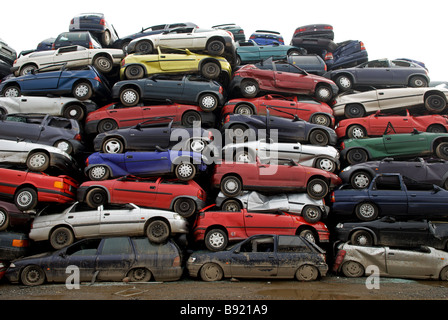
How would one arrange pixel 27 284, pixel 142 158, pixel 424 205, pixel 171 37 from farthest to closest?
pixel 171 37 < pixel 142 158 < pixel 424 205 < pixel 27 284

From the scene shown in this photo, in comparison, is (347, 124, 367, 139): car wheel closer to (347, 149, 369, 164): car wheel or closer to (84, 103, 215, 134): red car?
(347, 149, 369, 164): car wheel

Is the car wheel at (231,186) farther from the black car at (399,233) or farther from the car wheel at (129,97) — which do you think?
the car wheel at (129,97)

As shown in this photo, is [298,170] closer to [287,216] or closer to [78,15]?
[287,216]

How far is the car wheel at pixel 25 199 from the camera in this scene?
A: 926 centimetres

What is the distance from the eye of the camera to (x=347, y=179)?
10.7m

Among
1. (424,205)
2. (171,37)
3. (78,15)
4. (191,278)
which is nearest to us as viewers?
(191,278)

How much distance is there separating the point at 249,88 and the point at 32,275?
9.14 meters

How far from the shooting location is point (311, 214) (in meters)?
9.77

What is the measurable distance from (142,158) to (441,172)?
27.3 feet

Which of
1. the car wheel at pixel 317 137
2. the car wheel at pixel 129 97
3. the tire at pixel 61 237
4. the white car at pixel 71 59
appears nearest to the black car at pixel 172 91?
the car wheel at pixel 129 97

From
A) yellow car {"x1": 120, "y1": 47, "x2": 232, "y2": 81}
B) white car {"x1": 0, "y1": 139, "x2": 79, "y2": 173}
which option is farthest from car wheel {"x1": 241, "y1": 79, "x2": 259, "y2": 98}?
white car {"x1": 0, "y1": 139, "x2": 79, "y2": 173}

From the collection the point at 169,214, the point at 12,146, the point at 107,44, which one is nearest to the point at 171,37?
the point at 107,44

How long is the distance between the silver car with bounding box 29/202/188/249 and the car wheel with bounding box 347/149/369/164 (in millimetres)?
5837

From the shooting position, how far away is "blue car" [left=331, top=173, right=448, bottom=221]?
9797 mm
